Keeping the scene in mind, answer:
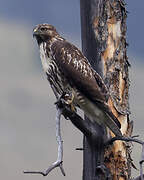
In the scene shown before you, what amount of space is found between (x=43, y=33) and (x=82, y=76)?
1.03 metres

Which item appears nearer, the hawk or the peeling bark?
the hawk

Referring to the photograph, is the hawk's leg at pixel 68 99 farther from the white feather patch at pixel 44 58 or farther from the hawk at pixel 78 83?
the white feather patch at pixel 44 58

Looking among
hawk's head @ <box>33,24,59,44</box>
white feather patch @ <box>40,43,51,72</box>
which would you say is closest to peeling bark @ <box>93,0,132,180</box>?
hawk's head @ <box>33,24,59,44</box>

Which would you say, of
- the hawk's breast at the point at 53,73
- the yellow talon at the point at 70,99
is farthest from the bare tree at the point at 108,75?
the hawk's breast at the point at 53,73

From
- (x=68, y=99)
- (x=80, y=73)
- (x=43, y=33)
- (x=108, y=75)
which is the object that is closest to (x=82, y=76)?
(x=80, y=73)

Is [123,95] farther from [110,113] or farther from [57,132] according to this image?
[57,132]

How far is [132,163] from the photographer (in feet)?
25.4

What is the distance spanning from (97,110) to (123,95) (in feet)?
2.22

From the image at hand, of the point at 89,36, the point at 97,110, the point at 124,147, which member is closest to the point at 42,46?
the point at 89,36

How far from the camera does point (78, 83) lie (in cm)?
721

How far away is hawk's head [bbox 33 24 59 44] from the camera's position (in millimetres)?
7836

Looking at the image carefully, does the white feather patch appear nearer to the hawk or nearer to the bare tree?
the hawk

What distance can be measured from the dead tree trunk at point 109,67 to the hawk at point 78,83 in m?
0.25

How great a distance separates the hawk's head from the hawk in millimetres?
371
